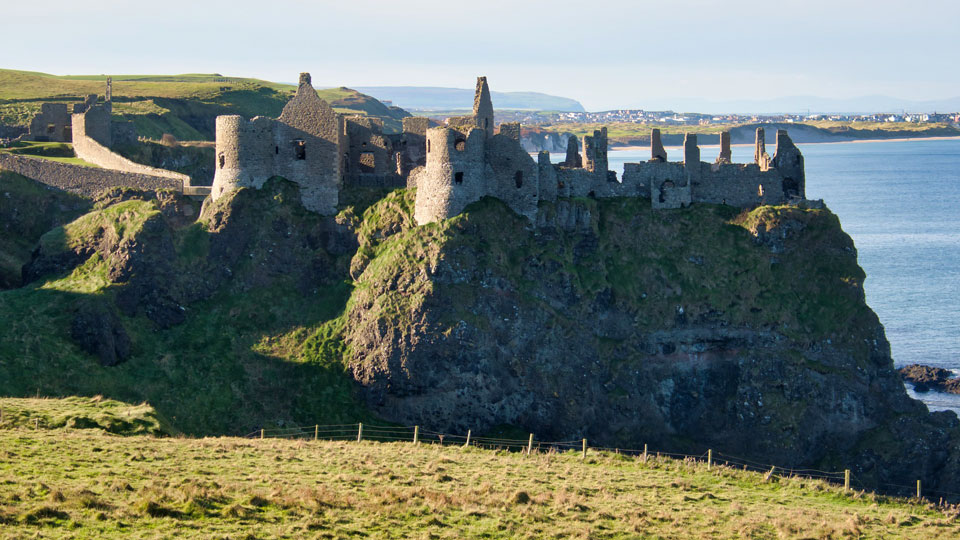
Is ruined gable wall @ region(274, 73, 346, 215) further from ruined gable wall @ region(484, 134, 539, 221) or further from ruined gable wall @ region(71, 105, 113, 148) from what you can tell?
ruined gable wall @ region(71, 105, 113, 148)

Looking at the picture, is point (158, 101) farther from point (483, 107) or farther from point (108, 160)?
point (483, 107)

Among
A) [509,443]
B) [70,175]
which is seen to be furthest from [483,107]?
[70,175]

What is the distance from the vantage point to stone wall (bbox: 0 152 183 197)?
68.5m

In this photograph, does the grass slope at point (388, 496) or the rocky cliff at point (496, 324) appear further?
the rocky cliff at point (496, 324)

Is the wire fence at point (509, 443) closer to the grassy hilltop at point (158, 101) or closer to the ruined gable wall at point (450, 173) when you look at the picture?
the ruined gable wall at point (450, 173)

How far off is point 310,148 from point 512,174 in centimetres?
1173

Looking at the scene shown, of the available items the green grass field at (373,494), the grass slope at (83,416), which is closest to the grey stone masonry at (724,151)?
the green grass field at (373,494)

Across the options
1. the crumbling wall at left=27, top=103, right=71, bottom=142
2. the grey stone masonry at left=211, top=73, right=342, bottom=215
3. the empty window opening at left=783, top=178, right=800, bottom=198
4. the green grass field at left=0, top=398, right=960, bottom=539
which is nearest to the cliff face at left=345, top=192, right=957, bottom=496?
the empty window opening at left=783, top=178, right=800, bottom=198

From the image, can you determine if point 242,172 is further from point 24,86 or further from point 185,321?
point 24,86

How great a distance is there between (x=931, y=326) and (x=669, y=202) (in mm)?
38402

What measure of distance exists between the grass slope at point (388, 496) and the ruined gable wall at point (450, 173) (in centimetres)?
1911

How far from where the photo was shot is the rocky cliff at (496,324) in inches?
2173

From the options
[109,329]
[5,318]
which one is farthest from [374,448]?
[5,318]

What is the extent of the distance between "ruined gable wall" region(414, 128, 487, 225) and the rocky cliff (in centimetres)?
93
